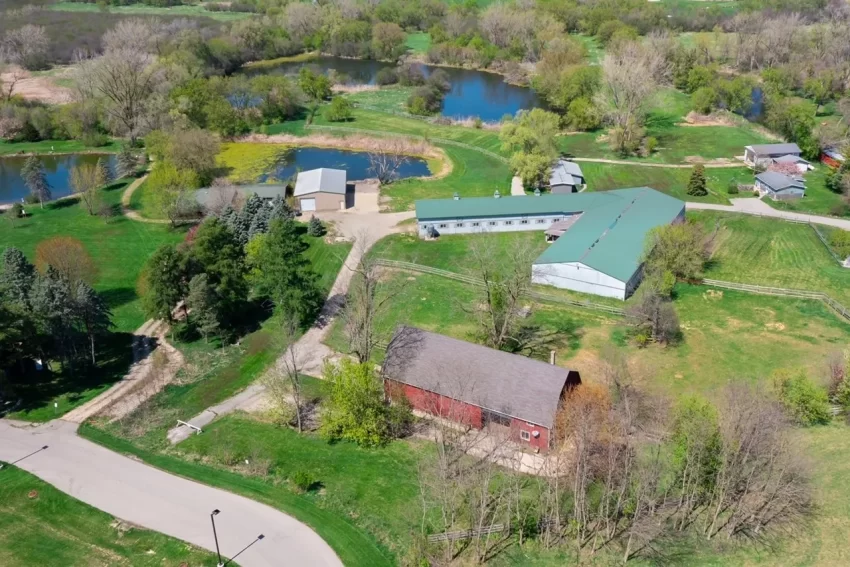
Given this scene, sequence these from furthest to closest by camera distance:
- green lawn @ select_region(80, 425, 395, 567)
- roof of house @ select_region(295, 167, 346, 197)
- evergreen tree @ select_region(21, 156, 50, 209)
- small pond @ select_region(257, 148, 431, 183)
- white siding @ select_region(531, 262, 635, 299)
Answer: small pond @ select_region(257, 148, 431, 183) → evergreen tree @ select_region(21, 156, 50, 209) → roof of house @ select_region(295, 167, 346, 197) → white siding @ select_region(531, 262, 635, 299) → green lawn @ select_region(80, 425, 395, 567)

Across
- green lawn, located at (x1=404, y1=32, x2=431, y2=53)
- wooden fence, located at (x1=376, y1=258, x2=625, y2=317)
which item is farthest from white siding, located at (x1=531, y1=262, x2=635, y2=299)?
green lawn, located at (x1=404, y1=32, x2=431, y2=53)

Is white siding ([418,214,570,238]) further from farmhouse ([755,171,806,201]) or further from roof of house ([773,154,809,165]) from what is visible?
roof of house ([773,154,809,165])

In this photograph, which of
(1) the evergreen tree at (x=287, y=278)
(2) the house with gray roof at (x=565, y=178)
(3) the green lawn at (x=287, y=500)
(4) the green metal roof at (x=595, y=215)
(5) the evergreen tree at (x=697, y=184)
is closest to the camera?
(3) the green lawn at (x=287, y=500)

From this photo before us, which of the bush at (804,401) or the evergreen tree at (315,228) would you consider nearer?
the bush at (804,401)

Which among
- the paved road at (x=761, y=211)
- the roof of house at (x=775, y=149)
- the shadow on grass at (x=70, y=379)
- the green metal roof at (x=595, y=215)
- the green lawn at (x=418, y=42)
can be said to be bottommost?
the shadow on grass at (x=70, y=379)

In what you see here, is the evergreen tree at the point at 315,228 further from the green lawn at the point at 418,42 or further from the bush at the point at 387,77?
the green lawn at the point at 418,42

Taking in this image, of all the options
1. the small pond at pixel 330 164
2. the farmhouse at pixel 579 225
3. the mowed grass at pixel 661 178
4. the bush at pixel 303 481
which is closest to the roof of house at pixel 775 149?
the mowed grass at pixel 661 178

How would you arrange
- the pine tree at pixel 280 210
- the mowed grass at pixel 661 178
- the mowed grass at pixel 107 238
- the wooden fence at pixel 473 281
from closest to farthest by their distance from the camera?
the wooden fence at pixel 473 281
the mowed grass at pixel 107 238
the pine tree at pixel 280 210
the mowed grass at pixel 661 178

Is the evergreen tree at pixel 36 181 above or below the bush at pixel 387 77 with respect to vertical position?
below
